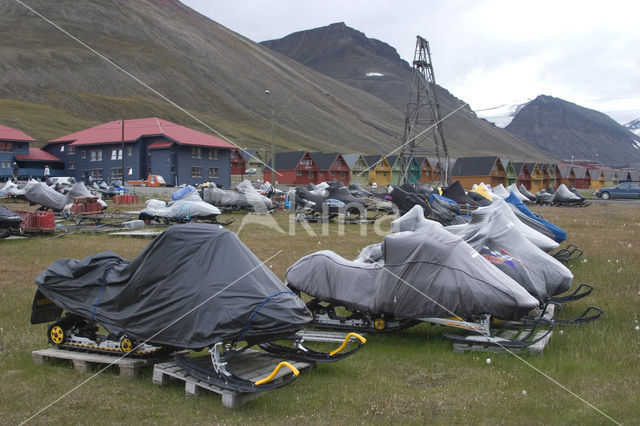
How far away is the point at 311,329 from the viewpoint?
9367 mm

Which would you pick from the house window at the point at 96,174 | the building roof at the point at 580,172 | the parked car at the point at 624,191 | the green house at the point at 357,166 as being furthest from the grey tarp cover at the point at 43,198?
the building roof at the point at 580,172

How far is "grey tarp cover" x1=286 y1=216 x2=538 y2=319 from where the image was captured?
809 cm

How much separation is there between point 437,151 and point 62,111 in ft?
319

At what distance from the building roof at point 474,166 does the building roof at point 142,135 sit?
34.2 metres

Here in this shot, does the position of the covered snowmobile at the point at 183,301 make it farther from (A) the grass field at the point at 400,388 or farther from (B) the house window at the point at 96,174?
(B) the house window at the point at 96,174

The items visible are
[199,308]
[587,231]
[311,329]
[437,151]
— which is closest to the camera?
[199,308]

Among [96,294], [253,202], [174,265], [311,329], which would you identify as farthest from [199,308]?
[253,202]

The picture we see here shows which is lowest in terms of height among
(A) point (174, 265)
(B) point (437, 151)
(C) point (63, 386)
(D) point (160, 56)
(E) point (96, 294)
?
(C) point (63, 386)

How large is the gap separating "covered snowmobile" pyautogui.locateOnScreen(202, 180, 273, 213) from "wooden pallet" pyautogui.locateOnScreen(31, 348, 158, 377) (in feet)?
80.1

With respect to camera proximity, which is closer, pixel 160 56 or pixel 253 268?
pixel 253 268

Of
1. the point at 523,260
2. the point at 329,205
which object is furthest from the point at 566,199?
the point at 523,260

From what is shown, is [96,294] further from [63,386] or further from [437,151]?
[437,151]

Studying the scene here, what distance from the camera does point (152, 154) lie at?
69938 mm

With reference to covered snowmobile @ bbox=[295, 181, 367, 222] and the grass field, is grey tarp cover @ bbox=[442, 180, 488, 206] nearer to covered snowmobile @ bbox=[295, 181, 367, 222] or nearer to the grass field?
covered snowmobile @ bbox=[295, 181, 367, 222]
